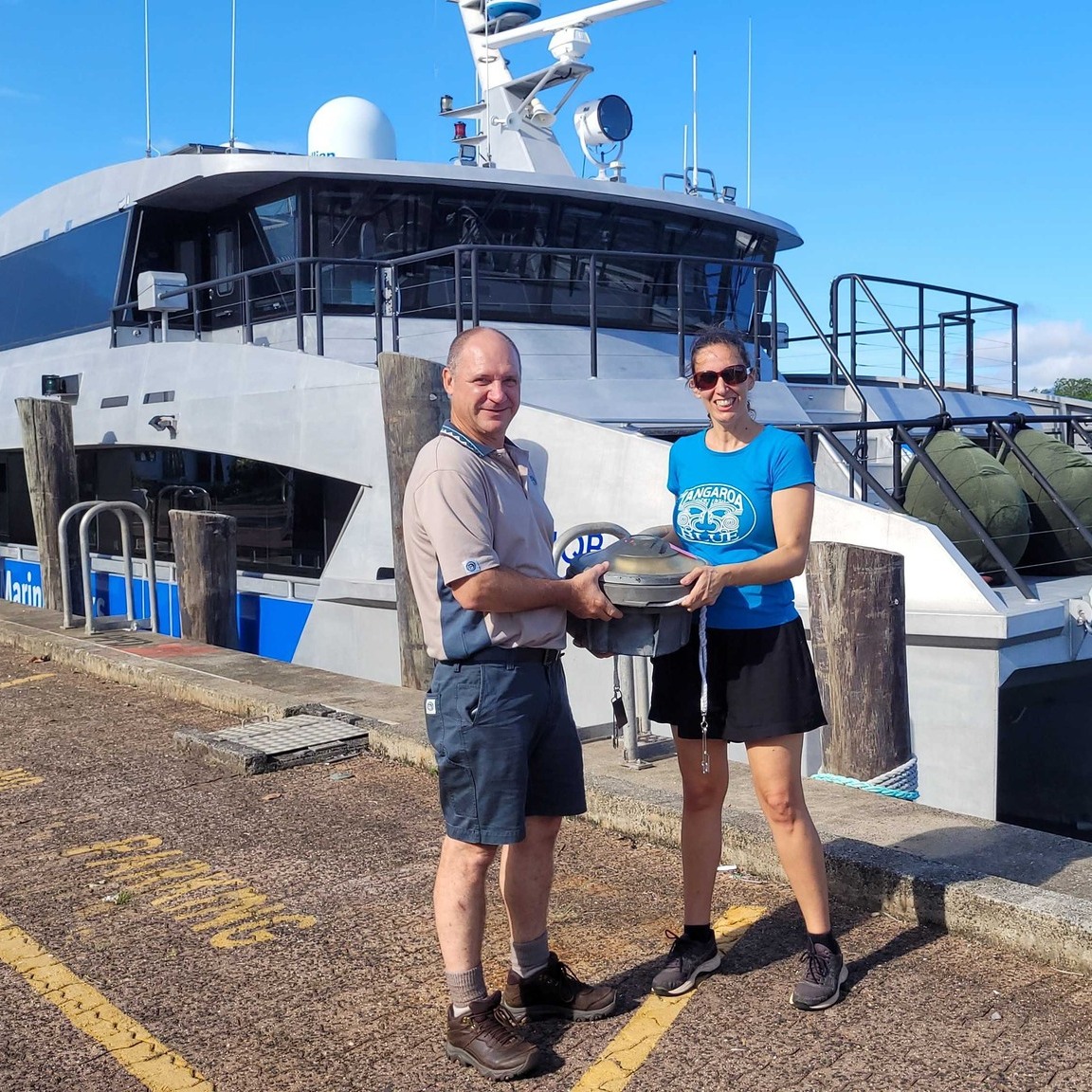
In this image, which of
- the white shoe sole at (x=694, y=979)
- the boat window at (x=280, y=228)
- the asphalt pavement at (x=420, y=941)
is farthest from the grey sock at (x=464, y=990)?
the boat window at (x=280, y=228)

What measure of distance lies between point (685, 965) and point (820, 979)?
0.32 meters

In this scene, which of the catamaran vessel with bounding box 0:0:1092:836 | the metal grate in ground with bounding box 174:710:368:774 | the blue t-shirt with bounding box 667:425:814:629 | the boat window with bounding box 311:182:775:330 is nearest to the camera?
the blue t-shirt with bounding box 667:425:814:629

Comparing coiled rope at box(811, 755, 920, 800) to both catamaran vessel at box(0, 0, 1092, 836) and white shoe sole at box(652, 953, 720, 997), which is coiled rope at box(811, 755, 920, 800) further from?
white shoe sole at box(652, 953, 720, 997)

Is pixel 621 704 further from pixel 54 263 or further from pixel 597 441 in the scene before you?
pixel 54 263

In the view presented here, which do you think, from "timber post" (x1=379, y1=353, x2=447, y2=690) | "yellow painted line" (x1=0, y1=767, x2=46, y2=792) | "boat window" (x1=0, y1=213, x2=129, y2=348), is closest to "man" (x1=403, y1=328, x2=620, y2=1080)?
"yellow painted line" (x1=0, y1=767, x2=46, y2=792)

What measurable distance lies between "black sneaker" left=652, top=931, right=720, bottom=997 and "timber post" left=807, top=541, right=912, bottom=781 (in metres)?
2.26

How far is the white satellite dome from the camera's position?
12023 millimetres

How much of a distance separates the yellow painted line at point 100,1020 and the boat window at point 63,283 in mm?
9434

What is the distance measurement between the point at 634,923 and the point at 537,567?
49.7 inches

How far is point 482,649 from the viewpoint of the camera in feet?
8.77

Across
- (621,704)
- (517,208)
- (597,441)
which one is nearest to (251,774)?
(621,704)

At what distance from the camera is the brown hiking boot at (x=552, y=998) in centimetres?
288

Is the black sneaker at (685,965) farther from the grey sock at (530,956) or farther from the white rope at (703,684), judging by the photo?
the white rope at (703,684)

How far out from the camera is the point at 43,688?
7.25 m
